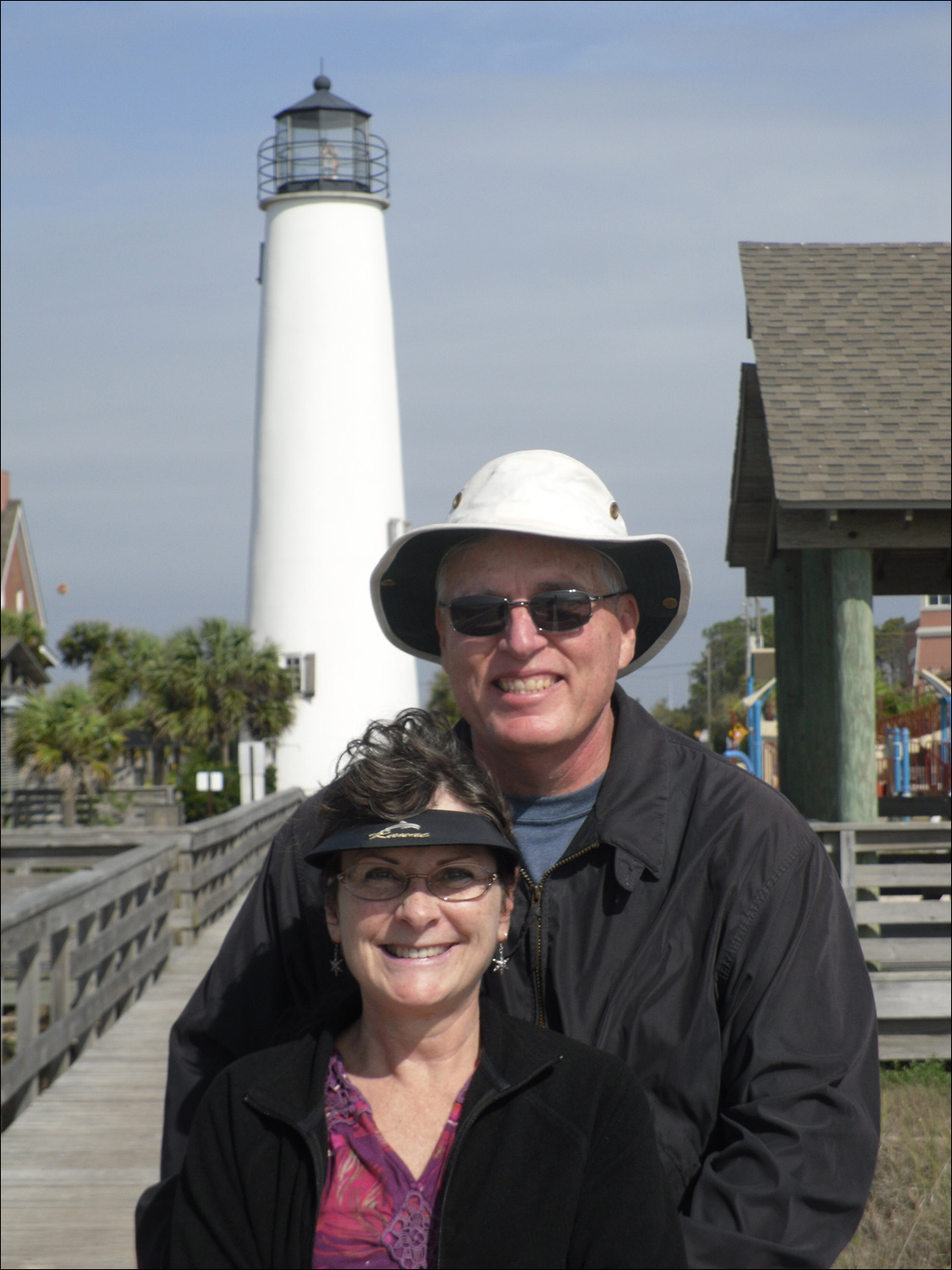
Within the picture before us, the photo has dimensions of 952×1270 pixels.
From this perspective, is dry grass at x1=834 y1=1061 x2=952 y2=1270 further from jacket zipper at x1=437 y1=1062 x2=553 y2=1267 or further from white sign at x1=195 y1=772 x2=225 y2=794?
white sign at x1=195 y1=772 x2=225 y2=794

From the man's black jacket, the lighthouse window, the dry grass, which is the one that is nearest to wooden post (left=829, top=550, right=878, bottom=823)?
the dry grass

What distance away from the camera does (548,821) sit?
254 cm

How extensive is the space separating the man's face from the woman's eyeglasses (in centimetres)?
30

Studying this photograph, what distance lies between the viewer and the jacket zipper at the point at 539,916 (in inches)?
94.4

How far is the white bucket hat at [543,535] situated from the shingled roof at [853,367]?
20.1 ft

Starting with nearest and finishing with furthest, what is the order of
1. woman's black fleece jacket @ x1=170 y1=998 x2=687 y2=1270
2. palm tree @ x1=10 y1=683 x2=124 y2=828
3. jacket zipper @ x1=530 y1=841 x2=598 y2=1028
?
woman's black fleece jacket @ x1=170 y1=998 x2=687 y2=1270 → jacket zipper @ x1=530 y1=841 x2=598 y2=1028 → palm tree @ x1=10 y1=683 x2=124 y2=828

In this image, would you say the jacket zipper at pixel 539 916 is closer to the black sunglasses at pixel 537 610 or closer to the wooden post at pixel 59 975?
the black sunglasses at pixel 537 610

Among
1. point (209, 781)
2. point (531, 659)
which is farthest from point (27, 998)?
point (209, 781)

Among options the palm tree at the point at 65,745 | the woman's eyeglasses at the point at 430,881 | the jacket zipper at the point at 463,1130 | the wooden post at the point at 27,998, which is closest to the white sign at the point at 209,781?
the palm tree at the point at 65,745

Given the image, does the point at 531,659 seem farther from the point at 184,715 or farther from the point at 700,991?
the point at 184,715

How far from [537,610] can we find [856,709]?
21.7 feet

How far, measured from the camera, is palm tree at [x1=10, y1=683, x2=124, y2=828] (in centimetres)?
2969

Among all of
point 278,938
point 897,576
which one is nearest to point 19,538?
point 897,576

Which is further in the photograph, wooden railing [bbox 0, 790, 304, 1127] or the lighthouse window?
the lighthouse window
